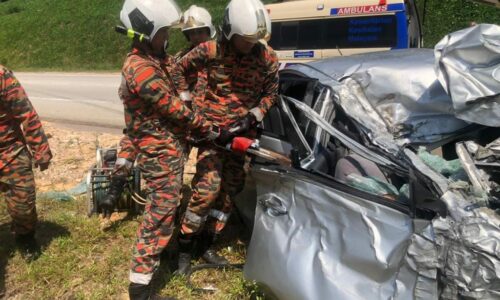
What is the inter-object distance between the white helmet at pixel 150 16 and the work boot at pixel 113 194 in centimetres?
173

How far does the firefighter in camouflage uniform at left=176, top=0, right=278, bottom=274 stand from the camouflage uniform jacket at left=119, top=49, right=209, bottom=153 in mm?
342

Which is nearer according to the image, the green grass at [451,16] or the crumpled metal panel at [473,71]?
the crumpled metal panel at [473,71]

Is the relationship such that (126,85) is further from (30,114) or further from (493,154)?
(493,154)

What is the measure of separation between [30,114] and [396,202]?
97.2 inches

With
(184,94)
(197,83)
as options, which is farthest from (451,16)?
Answer: (184,94)

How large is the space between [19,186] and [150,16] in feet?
5.11

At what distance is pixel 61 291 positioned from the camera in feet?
10.7

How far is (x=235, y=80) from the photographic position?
325 centimetres

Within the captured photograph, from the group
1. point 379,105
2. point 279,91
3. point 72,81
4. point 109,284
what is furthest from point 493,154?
point 72,81

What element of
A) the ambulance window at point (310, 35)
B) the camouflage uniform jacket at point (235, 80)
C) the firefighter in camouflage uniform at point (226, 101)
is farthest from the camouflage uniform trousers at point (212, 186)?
the ambulance window at point (310, 35)

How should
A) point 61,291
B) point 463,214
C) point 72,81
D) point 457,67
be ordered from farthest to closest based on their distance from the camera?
point 72,81
point 61,291
point 457,67
point 463,214

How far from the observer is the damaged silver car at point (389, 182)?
177 cm

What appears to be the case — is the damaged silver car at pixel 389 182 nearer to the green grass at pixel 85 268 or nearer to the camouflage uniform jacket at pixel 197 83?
the camouflage uniform jacket at pixel 197 83

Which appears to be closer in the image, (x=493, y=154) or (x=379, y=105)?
(x=493, y=154)
